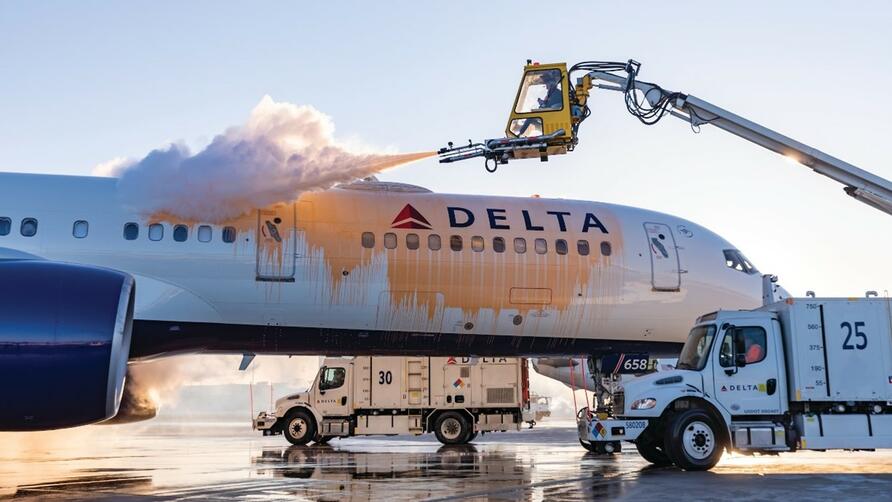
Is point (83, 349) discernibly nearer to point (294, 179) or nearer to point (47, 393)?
point (47, 393)

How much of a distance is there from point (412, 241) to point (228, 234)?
3.85 meters

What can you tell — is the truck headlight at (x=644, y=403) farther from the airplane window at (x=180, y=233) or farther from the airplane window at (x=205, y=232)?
the airplane window at (x=180, y=233)

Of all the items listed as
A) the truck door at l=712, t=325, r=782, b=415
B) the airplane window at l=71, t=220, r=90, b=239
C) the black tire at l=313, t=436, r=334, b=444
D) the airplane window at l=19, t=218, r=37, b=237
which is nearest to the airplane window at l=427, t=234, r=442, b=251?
the truck door at l=712, t=325, r=782, b=415

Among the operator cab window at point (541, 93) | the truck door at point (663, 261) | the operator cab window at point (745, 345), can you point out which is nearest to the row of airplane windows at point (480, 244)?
the truck door at point (663, 261)

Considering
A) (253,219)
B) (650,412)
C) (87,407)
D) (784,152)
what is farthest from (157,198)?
(784,152)

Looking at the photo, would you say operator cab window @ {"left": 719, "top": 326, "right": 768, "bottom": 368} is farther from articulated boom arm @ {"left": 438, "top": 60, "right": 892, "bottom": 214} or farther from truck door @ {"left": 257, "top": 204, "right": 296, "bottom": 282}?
truck door @ {"left": 257, "top": 204, "right": 296, "bottom": 282}

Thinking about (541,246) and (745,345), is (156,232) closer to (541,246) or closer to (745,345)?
(541,246)

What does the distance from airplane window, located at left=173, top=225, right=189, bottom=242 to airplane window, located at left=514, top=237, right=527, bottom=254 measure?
7033mm

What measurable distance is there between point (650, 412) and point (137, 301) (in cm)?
1020

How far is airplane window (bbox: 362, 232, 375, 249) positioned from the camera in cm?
1916

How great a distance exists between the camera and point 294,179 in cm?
1881

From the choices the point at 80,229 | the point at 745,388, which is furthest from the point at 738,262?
the point at 80,229

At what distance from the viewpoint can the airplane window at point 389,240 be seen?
19.3 m

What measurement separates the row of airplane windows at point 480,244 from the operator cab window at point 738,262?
3353 mm
